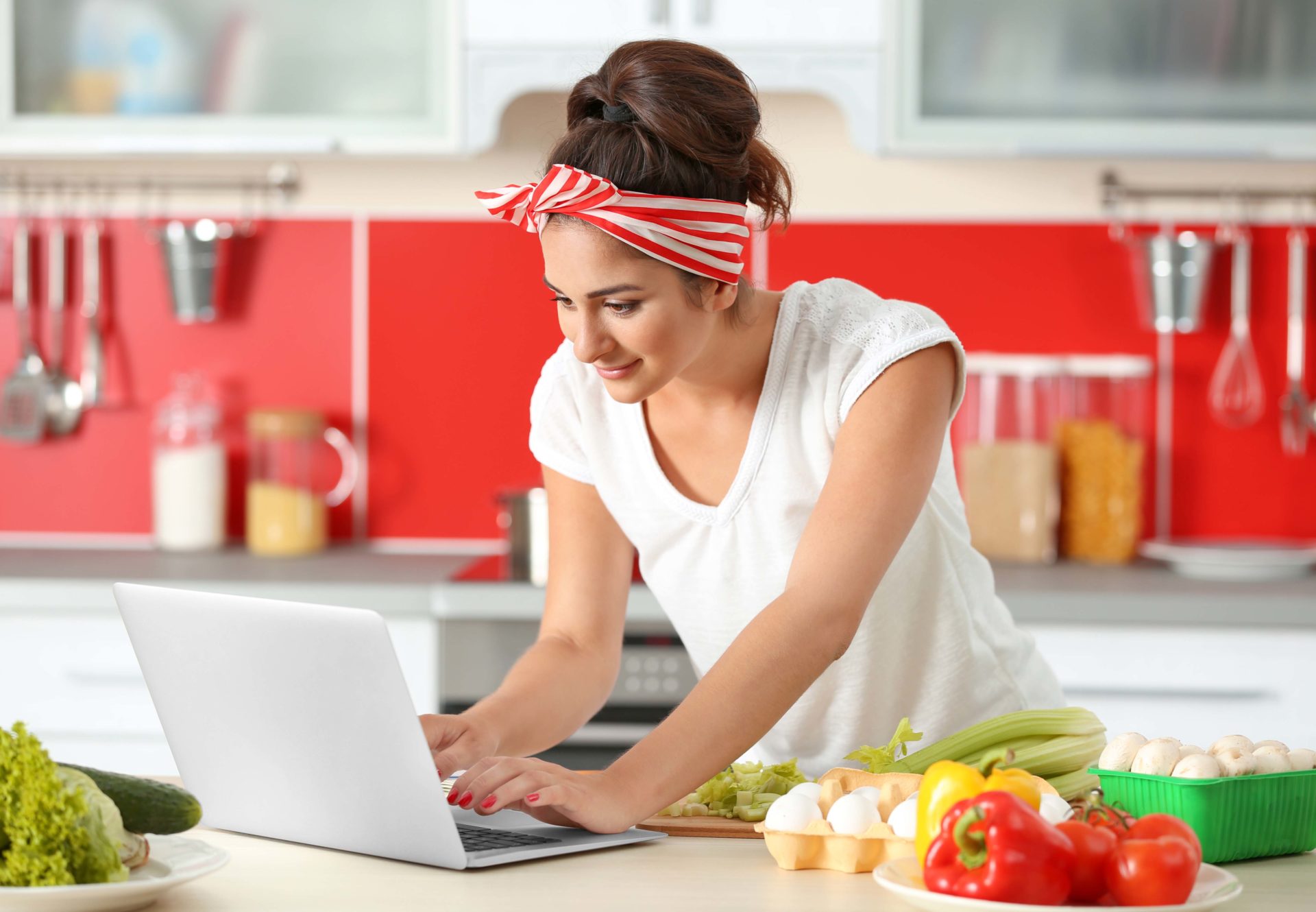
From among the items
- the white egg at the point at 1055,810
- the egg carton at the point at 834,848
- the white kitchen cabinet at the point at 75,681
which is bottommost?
the white kitchen cabinet at the point at 75,681

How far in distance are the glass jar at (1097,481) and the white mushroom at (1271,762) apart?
1589 mm

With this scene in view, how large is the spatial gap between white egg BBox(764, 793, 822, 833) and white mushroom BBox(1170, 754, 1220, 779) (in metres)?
0.26

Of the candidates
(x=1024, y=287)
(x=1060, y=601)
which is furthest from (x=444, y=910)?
(x=1024, y=287)

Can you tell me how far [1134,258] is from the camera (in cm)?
275

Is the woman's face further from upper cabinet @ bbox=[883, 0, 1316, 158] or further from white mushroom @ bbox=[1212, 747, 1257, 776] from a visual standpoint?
Answer: upper cabinet @ bbox=[883, 0, 1316, 158]

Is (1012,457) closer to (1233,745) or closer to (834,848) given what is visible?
(1233,745)

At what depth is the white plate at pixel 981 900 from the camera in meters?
0.86

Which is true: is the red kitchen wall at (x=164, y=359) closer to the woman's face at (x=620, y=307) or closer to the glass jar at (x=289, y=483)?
the glass jar at (x=289, y=483)

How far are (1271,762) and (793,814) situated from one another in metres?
0.35

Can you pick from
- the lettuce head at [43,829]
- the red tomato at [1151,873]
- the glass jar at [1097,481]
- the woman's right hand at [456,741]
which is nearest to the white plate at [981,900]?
the red tomato at [1151,873]

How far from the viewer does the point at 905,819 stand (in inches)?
41.2

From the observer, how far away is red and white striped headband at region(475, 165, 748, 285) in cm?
122

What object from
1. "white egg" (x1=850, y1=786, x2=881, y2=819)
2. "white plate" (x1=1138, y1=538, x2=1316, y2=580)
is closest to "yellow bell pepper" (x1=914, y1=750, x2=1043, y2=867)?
"white egg" (x1=850, y1=786, x2=881, y2=819)

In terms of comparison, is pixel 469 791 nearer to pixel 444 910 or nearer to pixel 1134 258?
pixel 444 910
